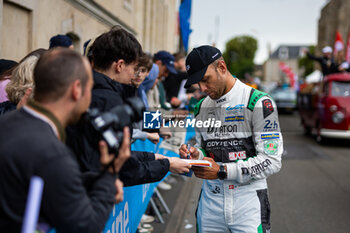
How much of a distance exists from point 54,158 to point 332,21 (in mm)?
53209

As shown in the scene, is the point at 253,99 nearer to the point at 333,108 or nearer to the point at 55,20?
the point at 55,20

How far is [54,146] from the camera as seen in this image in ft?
4.80

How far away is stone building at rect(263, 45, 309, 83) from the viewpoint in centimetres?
11750

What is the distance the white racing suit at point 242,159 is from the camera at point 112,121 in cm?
110

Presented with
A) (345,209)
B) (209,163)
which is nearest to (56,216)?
(209,163)

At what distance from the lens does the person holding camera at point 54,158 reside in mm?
1425

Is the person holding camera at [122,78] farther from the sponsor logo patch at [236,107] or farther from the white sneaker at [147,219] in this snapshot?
the white sneaker at [147,219]

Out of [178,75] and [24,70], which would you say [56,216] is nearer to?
[24,70]

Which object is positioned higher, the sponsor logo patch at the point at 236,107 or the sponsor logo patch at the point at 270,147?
the sponsor logo patch at the point at 236,107

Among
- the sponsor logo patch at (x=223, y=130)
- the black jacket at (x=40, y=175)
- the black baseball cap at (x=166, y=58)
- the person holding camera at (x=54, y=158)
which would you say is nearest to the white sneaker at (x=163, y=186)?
the black baseball cap at (x=166, y=58)

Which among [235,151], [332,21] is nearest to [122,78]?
[235,151]

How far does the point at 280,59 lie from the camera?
120 metres

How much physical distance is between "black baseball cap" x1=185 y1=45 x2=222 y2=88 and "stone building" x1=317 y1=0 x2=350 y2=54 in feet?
147

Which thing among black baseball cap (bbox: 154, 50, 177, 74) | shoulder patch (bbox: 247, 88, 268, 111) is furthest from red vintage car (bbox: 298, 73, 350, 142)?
shoulder patch (bbox: 247, 88, 268, 111)
